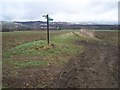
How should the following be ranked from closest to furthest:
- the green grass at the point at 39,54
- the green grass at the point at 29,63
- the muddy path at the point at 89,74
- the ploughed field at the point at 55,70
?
the muddy path at the point at 89,74 < the ploughed field at the point at 55,70 < the green grass at the point at 29,63 < the green grass at the point at 39,54

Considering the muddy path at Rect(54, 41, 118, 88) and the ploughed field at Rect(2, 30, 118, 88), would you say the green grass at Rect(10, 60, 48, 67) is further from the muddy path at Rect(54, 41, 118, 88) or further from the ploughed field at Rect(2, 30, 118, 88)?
the muddy path at Rect(54, 41, 118, 88)

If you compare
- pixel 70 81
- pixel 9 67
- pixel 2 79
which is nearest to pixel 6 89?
pixel 2 79

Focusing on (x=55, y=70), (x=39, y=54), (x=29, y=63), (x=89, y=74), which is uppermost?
(x=39, y=54)

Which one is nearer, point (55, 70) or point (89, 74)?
point (89, 74)

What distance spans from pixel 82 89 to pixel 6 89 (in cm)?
330

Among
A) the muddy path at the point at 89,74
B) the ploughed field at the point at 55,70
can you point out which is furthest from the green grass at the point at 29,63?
the muddy path at the point at 89,74

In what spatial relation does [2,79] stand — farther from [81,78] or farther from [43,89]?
[81,78]

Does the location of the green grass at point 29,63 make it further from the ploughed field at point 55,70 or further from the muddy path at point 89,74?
the muddy path at point 89,74

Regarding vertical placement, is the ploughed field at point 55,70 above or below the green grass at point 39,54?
below

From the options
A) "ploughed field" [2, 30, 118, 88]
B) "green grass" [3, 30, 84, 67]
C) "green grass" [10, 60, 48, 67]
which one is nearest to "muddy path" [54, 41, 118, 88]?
"ploughed field" [2, 30, 118, 88]

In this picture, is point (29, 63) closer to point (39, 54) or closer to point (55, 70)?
point (55, 70)

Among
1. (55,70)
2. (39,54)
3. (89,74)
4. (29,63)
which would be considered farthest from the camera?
(39,54)

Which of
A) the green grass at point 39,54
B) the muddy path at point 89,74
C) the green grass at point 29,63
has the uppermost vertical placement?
the green grass at point 39,54

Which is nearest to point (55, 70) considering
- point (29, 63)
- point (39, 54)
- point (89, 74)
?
point (89, 74)
